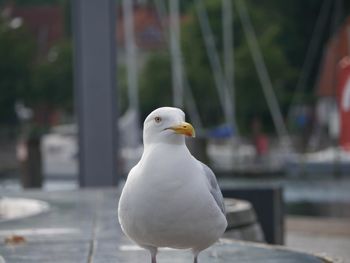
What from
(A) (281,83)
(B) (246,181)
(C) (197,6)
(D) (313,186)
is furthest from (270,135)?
(D) (313,186)

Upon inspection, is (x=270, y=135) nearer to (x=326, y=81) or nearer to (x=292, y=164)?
(x=326, y=81)

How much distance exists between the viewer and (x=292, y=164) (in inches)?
1543

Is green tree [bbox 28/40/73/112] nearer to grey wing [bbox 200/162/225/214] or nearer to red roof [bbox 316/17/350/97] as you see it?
red roof [bbox 316/17/350/97]

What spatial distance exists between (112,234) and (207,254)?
1.56m

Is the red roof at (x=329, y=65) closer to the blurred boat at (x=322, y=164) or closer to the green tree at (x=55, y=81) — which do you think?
the green tree at (x=55, y=81)

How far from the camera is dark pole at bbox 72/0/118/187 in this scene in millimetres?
15320

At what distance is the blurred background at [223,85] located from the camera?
1753 inches

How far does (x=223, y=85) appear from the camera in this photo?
52.3 m

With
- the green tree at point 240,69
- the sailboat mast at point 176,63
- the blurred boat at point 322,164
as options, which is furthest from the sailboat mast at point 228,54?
the blurred boat at point 322,164

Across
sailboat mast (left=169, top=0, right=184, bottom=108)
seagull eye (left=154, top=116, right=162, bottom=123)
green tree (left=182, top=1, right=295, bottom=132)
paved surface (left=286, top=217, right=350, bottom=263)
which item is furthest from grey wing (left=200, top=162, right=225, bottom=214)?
green tree (left=182, top=1, right=295, bottom=132)

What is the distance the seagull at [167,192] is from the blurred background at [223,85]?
3336 centimetres

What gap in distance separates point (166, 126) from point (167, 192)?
1.04 feet

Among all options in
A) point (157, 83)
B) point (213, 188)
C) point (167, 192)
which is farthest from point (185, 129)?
point (157, 83)

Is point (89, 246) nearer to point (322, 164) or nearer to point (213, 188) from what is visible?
point (213, 188)
